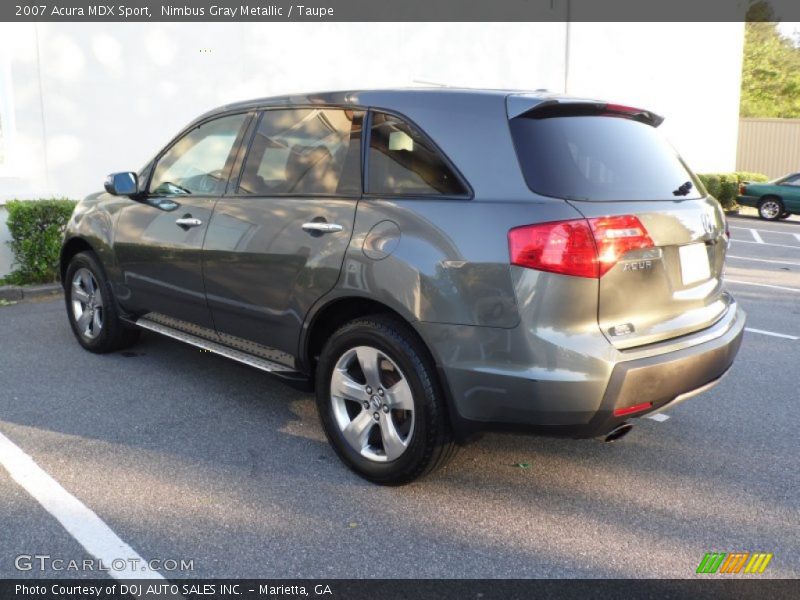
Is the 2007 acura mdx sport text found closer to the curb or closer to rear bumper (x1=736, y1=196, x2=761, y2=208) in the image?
the curb

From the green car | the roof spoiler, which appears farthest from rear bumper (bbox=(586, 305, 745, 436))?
the green car

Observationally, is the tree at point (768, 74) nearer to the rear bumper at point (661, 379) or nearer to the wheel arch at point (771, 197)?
the wheel arch at point (771, 197)

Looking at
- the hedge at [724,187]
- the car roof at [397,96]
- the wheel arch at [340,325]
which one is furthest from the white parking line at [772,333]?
the hedge at [724,187]

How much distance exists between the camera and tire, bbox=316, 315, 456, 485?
136 inches

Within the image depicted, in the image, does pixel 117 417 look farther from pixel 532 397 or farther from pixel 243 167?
pixel 532 397

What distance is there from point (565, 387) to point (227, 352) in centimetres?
214

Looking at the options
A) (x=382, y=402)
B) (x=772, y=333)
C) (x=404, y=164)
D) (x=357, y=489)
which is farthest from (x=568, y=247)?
(x=772, y=333)

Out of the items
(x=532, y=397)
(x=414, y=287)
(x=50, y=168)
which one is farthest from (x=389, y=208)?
(x=50, y=168)

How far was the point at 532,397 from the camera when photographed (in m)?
3.17

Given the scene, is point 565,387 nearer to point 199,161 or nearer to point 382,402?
point 382,402

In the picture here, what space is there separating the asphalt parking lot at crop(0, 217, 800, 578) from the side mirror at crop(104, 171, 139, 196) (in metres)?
1.23

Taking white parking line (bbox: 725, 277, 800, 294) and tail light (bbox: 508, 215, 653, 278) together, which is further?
white parking line (bbox: 725, 277, 800, 294)

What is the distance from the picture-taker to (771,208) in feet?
62.2

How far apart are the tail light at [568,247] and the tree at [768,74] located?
160 feet
